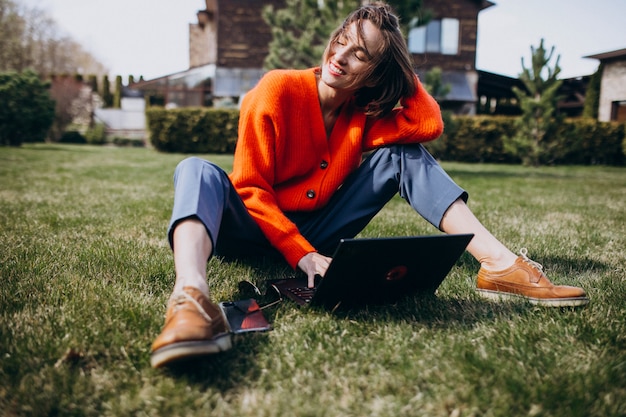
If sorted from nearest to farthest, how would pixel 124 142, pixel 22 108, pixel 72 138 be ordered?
1. pixel 22 108
2. pixel 72 138
3. pixel 124 142

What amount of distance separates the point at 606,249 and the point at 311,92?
7.68 feet

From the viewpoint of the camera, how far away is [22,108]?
15.7 meters

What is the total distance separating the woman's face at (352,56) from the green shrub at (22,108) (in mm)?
16435

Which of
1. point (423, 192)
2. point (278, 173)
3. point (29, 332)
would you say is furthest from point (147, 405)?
point (423, 192)

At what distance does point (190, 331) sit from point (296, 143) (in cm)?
108

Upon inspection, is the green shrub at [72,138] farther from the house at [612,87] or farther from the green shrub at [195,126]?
the house at [612,87]

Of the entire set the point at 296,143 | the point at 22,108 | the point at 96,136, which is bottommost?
the point at 96,136

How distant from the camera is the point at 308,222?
2.35 meters

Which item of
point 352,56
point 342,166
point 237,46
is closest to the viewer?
point 352,56

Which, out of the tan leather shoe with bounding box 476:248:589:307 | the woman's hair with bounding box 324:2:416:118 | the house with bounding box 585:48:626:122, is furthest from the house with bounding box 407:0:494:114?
the tan leather shoe with bounding box 476:248:589:307

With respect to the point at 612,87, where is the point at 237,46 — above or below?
above

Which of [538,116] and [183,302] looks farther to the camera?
[538,116]

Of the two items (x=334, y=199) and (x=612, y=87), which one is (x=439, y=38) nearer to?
(x=612, y=87)

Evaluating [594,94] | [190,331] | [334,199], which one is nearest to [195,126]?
[334,199]
